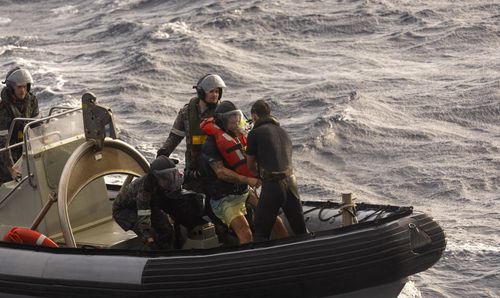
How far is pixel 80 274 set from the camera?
32.2ft

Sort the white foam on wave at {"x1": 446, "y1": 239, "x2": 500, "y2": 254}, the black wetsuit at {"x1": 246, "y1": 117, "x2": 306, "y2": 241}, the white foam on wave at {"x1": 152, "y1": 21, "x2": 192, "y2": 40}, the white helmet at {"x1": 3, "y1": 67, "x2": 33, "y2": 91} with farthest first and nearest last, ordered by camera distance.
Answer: the white foam on wave at {"x1": 152, "y1": 21, "x2": 192, "y2": 40}, the white foam on wave at {"x1": 446, "y1": 239, "x2": 500, "y2": 254}, the white helmet at {"x1": 3, "y1": 67, "x2": 33, "y2": 91}, the black wetsuit at {"x1": 246, "y1": 117, "x2": 306, "y2": 241}

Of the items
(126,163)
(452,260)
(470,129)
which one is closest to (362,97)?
(470,129)

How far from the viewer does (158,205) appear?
414 inches

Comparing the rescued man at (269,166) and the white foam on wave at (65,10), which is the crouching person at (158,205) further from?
the white foam on wave at (65,10)

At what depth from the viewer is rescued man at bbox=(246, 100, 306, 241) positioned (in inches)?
387

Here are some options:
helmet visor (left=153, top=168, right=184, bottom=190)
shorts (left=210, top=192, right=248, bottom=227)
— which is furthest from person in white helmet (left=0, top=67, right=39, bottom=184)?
shorts (left=210, top=192, right=248, bottom=227)

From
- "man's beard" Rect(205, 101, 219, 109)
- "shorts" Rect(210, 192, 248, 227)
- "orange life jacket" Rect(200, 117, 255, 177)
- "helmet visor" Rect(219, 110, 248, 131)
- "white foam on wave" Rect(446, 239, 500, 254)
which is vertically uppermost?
"helmet visor" Rect(219, 110, 248, 131)

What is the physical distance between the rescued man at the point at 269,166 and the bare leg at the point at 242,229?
0.90 feet

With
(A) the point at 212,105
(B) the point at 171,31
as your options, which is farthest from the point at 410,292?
(B) the point at 171,31

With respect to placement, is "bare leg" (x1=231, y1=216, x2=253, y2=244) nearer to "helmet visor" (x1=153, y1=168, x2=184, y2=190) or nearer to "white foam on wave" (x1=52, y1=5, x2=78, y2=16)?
"helmet visor" (x1=153, y1=168, x2=184, y2=190)

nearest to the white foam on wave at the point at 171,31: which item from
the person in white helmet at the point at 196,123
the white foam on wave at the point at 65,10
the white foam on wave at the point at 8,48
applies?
the white foam on wave at the point at 8,48

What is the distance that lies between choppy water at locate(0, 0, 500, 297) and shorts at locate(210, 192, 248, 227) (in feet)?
10.6

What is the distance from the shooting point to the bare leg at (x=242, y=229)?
10305 millimetres

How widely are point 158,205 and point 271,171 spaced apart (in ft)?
3.97
